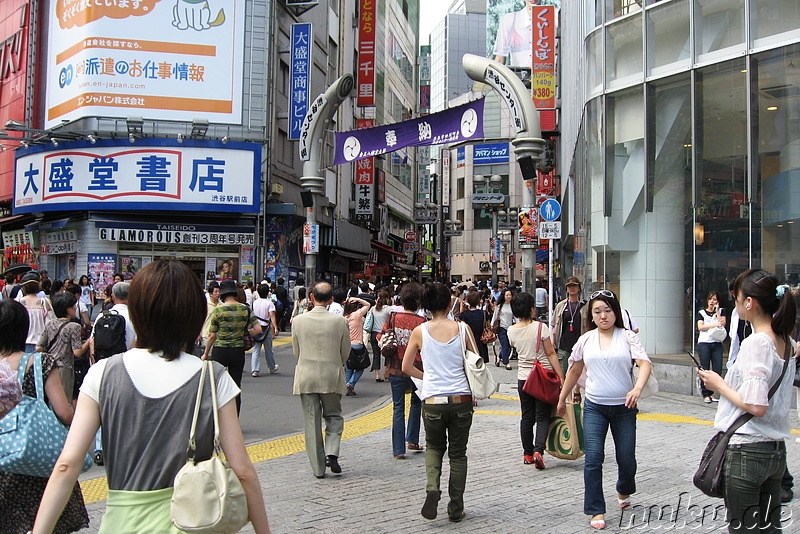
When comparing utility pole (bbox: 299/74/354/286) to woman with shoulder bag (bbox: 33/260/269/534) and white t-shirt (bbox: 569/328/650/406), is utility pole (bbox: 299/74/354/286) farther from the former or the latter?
woman with shoulder bag (bbox: 33/260/269/534)

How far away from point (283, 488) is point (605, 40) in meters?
11.2

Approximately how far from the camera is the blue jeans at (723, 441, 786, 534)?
12.3 ft

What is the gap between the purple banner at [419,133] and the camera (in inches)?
667

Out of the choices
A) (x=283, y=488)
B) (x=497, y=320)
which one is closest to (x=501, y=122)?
(x=497, y=320)

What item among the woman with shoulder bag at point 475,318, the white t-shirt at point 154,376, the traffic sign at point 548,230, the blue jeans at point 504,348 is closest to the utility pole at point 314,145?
the blue jeans at point 504,348

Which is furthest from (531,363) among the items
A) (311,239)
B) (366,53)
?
(366,53)

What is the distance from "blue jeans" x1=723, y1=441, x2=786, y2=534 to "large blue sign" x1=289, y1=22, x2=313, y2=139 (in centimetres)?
2369

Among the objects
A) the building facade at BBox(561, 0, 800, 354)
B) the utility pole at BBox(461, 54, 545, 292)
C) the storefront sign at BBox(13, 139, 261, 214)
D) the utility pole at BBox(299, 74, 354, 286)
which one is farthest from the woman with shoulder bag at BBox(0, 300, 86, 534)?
the storefront sign at BBox(13, 139, 261, 214)

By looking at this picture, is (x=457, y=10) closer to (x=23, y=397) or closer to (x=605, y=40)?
(x=605, y=40)

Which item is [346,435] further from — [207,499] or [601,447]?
[207,499]

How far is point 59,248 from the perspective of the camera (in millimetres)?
25828

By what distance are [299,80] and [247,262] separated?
666 centimetres

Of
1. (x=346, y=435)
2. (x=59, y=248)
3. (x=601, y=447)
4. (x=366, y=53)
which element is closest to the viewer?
(x=601, y=447)

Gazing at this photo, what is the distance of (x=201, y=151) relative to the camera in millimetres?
24203
